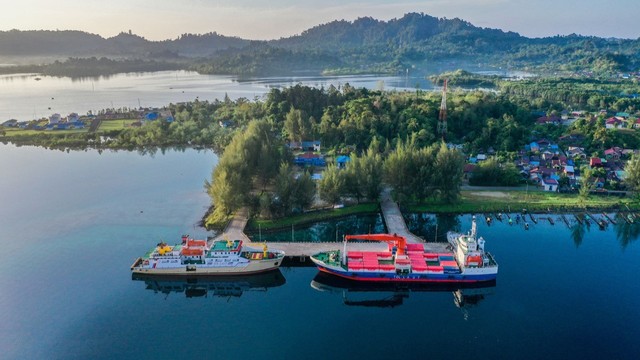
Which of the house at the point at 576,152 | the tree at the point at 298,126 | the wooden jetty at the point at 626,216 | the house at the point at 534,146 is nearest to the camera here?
the wooden jetty at the point at 626,216

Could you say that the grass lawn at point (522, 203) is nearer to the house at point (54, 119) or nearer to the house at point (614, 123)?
the house at point (614, 123)

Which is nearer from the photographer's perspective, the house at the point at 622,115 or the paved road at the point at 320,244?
the paved road at the point at 320,244

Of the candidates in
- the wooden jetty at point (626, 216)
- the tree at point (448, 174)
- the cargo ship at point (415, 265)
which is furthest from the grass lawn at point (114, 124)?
the wooden jetty at point (626, 216)

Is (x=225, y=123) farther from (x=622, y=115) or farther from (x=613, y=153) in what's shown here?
(x=622, y=115)

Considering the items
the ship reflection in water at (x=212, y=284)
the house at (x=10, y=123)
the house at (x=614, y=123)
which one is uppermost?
the house at (x=614, y=123)

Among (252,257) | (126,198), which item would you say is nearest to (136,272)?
(252,257)

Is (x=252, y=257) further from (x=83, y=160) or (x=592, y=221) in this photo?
(x=83, y=160)

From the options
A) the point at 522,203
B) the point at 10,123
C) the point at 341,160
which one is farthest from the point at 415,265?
the point at 10,123
